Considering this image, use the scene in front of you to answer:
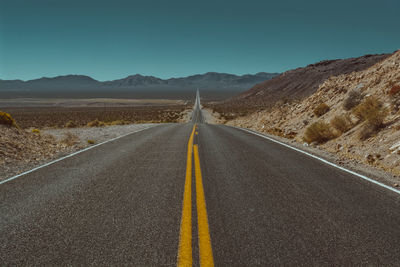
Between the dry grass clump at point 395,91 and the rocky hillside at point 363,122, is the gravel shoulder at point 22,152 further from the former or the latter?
the dry grass clump at point 395,91

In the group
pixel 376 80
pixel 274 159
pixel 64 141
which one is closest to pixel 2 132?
pixel 64 141

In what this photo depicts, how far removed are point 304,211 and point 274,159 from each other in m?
3.70

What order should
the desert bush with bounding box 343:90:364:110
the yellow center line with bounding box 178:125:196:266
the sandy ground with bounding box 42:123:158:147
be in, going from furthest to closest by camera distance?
the sandy ground with bounding box 42:123:158:147, the desert bush with bounding box 343:90:364:110, the yellow center line with bounding box 178:125:196:266

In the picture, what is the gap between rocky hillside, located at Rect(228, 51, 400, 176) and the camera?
7504 mm

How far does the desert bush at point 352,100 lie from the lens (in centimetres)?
1204

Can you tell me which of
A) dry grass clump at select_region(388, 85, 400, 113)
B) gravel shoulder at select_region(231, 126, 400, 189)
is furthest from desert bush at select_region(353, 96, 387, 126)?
gravel shoulder at select_region(231, 126, 400, 189)

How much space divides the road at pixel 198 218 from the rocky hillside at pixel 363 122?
235 cm

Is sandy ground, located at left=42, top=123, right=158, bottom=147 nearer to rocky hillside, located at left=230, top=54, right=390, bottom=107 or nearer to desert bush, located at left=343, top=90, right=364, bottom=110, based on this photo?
desert bush, located at left=343, top=90, right=364, bottom=110

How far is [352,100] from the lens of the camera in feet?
39.8

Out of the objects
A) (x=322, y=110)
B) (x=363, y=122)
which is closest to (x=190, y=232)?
(x=363, y=122)

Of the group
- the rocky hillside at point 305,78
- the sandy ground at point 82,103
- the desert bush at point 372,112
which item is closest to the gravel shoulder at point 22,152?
the desert bush at point 372,112

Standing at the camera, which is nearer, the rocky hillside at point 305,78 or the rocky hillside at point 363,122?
the rocky hillside at point 363,122

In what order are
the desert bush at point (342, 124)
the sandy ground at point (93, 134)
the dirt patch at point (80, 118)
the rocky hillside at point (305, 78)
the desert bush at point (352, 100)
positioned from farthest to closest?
the rocky hillside at point (305, 78), the dirt patch at point (80, 118), the sandy ground at point (93, 134), the desert bush at point (352, 100), the desert bush at point (342, 124)

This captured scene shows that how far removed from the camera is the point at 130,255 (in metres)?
2.73
